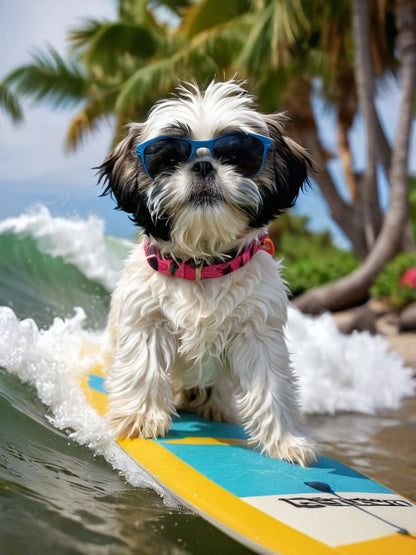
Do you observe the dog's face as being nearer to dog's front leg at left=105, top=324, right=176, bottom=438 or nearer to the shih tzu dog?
the shih tzu dog

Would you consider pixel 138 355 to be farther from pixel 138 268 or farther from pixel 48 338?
pixel 48 338

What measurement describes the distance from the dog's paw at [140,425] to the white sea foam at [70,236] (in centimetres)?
354

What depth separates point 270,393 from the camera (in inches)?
110

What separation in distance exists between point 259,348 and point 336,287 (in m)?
9.99

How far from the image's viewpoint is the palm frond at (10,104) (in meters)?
21.0

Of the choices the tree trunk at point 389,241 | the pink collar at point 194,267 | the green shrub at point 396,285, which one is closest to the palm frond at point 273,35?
the tree trunk at point 389,241

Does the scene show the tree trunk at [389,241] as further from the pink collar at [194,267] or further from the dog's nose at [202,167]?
the dog's nose at [202,167]

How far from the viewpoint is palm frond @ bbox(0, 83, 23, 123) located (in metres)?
21.0

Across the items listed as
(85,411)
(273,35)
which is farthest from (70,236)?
(273,35)

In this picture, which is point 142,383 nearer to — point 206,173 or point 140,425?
point 140,425

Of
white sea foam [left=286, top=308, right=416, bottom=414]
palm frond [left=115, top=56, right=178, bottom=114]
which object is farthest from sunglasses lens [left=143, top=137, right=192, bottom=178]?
palm frond [left=115, top=56, right=178, bottom=114]

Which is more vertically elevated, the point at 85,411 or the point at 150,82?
the point at 150,82

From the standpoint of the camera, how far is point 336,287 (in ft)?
41.2

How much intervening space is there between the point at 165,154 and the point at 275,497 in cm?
144
